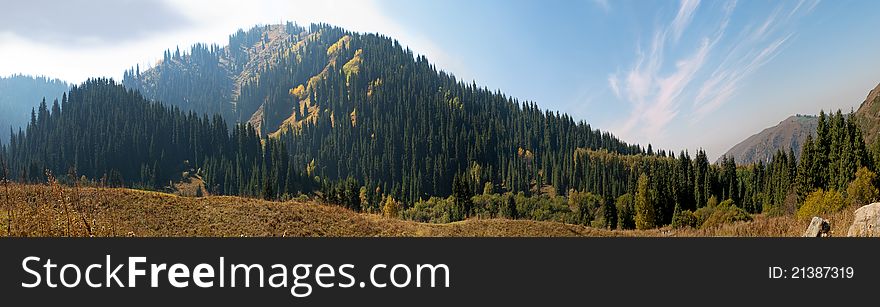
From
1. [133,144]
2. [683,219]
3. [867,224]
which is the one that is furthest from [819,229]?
[133,144]

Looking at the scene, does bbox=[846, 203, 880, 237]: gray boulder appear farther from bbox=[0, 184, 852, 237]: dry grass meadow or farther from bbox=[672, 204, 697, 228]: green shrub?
bbox=[672, 204, 697, 228]: green shrub

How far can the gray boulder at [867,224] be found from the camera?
902cm

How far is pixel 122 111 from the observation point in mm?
173750

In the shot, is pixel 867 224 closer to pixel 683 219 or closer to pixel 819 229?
pixel 819 229

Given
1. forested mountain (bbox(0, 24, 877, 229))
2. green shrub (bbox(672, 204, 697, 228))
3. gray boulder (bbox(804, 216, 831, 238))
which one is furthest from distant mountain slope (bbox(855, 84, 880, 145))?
gray boulder (bbox(804, 216, 831, 238))

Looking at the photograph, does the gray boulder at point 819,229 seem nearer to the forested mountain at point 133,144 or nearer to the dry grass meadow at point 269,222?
the dry grass meadow at point 269,222

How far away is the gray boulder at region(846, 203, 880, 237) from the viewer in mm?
9016

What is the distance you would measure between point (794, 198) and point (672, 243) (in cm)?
7818

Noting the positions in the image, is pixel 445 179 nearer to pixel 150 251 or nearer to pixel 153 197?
pixel 153 197

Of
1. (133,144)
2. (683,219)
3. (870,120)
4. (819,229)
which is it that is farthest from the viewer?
(133,144)

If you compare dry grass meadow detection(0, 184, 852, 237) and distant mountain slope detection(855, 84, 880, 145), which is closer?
dry grass meadow detection(0, 184, 852, 237)

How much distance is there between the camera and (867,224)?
950cm

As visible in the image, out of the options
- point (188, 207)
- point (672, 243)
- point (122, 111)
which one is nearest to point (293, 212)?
point (188, 207)

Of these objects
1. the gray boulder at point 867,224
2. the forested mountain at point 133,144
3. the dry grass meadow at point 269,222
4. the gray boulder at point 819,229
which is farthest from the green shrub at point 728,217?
the forested mountain at point 133,144
